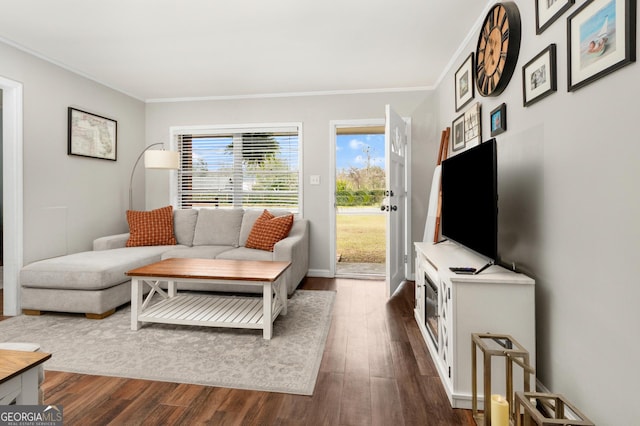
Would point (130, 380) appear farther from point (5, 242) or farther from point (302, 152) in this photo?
point (302, 152)

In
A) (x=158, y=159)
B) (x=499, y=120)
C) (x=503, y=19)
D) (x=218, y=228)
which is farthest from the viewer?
(x=218, y=228)

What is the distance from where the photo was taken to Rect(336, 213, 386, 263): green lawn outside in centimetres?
609

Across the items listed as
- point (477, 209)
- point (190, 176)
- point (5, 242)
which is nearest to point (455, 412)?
point (477, 209)

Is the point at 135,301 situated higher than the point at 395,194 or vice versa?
the point at 395,194

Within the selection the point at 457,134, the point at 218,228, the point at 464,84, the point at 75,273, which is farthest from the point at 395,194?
the point at 75,273

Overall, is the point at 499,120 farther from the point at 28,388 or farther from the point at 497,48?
the point at 28,388

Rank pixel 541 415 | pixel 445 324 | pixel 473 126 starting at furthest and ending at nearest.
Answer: pixel 473 126
pixel 445 324
pixel 541 415

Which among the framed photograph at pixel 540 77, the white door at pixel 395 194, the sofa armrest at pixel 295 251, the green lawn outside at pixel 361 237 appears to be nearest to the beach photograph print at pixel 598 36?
the framed photograph at pixel 540 77

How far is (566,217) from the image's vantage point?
1.53 meters

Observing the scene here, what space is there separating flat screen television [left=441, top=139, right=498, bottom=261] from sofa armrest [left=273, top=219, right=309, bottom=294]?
156cm

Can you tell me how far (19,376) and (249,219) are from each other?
3.32 meters

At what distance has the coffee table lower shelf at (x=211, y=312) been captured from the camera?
255cm

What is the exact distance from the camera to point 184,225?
4305 millimetres

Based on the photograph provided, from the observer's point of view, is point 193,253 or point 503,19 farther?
point 193,253
